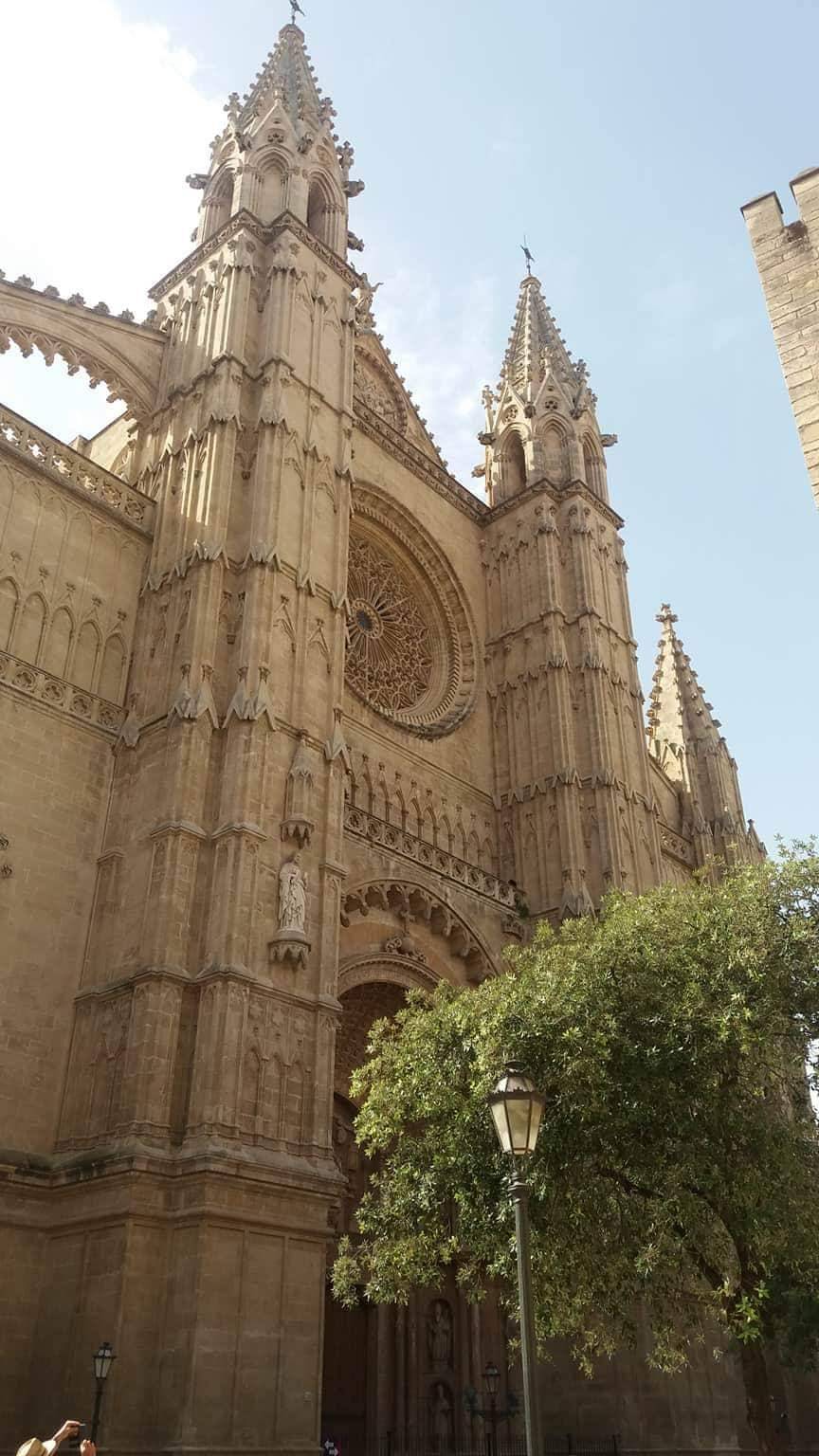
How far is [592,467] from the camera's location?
109ft

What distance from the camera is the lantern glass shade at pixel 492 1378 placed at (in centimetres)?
1820

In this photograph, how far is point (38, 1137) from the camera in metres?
15.4

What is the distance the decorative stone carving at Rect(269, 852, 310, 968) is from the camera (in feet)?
54.2

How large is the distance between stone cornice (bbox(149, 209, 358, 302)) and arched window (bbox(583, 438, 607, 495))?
33.6 feet

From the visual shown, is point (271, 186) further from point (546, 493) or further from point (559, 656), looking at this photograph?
point (559, 656)

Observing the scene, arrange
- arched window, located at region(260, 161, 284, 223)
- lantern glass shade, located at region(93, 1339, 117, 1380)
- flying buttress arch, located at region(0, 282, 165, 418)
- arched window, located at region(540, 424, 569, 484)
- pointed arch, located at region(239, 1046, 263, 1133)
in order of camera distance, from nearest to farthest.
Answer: lantern glass shade, located at region(93, 1339, 117, 1380) < pointed arch, located at region(239, 1046, 263, 1133) < flying buttress arch, located at region(0, 282, 165, 418) < arched window, located at region(260, 161, 284, 223) < arched window, located at region(540, 424, 569, 484)

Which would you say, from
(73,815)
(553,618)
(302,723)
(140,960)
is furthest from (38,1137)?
(553,618)

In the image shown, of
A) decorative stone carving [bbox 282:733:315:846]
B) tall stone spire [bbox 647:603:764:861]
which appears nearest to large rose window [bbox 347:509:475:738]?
decorative stone carving [bbox 282:733:315:846]

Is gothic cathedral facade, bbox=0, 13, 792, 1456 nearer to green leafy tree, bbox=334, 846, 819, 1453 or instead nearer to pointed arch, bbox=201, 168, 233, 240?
pointed arch, bbox=201, 168, 233, 240

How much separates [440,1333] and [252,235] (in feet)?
67.9

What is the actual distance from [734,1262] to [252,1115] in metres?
6.14

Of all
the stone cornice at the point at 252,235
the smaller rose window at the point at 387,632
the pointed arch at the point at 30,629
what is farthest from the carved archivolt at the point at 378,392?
the pointed arch at the point at 30,629

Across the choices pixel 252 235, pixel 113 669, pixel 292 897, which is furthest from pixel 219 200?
pixel 292 897

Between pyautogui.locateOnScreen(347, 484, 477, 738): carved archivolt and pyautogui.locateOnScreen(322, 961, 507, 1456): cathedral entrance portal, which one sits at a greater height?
pyautogui.locateOnScreen(347, 484, 477, 738): carved archivolt
